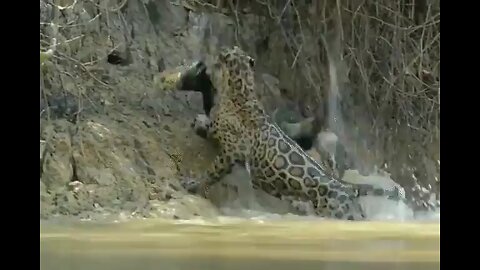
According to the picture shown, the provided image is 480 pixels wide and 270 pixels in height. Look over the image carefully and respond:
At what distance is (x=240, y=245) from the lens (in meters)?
1.54

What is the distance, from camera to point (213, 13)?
205cm

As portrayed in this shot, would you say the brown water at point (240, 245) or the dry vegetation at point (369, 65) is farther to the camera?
the dry vegetation at point (369, 65)

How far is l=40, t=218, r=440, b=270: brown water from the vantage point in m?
1.37

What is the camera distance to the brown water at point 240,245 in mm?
1370

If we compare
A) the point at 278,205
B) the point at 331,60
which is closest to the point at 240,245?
the point at 278,205

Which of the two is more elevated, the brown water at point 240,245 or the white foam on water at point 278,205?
the white foam on water at point 278,205

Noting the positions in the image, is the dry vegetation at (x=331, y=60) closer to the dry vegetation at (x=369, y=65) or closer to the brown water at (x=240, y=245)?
the dry vegetation at (x=369, y=65)

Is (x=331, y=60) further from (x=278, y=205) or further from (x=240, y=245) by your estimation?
(x=240, y=245)

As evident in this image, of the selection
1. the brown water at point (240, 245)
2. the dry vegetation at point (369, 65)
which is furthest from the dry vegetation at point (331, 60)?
the brown water at point (240, 245)

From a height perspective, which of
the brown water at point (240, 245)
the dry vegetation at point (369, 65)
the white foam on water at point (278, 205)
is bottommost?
the brown water at point (240, 245)

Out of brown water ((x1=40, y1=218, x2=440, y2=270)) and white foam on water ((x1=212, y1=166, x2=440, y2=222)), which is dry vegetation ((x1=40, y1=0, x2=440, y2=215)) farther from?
brown water ((x1=40, y1=218, x2=440, y2=270))

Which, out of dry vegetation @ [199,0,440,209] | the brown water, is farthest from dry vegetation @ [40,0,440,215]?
the brown water

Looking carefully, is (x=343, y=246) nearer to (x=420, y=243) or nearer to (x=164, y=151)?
(x=420, y=243)

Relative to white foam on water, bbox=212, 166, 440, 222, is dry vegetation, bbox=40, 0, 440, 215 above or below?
above
